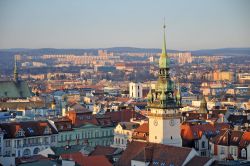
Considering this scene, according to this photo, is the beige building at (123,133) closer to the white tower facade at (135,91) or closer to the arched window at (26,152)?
the arched window at (26,152)

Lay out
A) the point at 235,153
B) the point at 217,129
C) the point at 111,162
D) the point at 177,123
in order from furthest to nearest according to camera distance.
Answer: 1. the point at 217,129
2. the point at 235,153
3. the point at 177,123
4. the point at 111,162

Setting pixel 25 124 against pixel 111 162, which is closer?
pixel 111 162

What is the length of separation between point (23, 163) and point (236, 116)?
129 feet

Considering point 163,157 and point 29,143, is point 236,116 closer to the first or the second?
point 29,143

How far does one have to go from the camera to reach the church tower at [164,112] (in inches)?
2178

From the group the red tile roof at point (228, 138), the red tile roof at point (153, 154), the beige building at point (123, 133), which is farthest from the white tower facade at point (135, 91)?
the red tile roof at point (153, 154)

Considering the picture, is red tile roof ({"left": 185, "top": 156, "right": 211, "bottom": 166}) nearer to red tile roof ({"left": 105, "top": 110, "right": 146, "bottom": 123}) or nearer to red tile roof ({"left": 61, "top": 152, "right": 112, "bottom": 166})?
red tile roof ({"left": 61, "top": 152, "right": 112, "bottom": 166})

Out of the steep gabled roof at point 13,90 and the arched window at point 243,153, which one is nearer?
the arched window at point 243,153

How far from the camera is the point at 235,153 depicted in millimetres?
60688

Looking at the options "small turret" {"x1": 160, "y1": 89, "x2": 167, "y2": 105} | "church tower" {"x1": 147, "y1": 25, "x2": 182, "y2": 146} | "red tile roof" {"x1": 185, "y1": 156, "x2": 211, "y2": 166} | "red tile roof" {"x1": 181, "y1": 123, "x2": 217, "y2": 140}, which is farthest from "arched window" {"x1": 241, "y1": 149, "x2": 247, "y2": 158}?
"red tile roof" {"x1": 185, "y1": 156, "x2": 211, "y2": 166}

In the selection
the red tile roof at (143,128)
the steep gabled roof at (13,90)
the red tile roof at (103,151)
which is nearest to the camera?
the red tile roof at (103,151)

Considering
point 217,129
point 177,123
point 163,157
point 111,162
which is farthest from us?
point 217,129

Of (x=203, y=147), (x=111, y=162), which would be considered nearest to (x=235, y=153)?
(x=203, y=147)

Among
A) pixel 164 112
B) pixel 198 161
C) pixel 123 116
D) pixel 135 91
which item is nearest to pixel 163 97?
pixel 164 112
